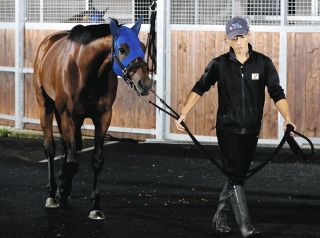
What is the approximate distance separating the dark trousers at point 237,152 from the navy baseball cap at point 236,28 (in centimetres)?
88

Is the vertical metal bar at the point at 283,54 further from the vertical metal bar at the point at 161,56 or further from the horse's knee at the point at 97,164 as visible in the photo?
the horse's knee at the point at 97,164

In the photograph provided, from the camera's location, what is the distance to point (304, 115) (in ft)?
52.3

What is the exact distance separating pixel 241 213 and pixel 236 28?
61.3 inches

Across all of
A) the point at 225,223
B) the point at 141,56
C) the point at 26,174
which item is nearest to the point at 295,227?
the point at 225,223

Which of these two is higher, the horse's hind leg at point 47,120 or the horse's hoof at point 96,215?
the horse's hind leg at point 47,120

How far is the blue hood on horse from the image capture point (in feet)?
33.2

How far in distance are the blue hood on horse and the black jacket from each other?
1191mm

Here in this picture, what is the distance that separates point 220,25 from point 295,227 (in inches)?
272

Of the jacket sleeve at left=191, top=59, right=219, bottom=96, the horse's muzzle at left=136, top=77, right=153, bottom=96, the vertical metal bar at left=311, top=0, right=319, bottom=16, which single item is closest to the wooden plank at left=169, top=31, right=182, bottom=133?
the vertical metal bar at left=311, top=0, right=319, bottom=16

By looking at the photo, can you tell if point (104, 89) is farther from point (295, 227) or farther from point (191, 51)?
point (191, 51)

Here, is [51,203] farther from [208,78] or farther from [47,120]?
[208,78]

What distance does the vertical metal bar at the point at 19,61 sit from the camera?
60.2ft

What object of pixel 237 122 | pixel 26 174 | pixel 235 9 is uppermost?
pixel 235 9

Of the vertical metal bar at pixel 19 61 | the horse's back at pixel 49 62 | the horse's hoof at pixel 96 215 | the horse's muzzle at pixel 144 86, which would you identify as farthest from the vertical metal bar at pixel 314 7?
the horse's hoof at pixel 96 215
